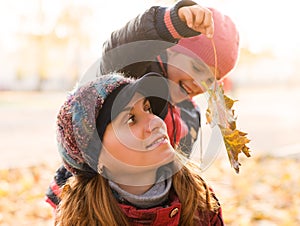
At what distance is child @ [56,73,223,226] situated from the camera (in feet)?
5.71

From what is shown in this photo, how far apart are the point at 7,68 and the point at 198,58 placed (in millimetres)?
22369

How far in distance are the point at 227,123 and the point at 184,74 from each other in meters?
0.51

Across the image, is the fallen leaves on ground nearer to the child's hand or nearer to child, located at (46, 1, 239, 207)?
child, located at (46, 1, 239, 207)

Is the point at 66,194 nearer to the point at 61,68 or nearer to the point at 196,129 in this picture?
the point at 196,129

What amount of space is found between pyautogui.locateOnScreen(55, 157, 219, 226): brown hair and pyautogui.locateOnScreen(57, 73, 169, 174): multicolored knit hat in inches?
3.2

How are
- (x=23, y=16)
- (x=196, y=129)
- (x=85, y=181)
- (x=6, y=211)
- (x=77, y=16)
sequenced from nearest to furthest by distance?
1. (x=85, y=181)
2. (x=196, y=129)
3. (x=6, y=211)
4. (x=77, y=16)
5. (x=23, y=16)

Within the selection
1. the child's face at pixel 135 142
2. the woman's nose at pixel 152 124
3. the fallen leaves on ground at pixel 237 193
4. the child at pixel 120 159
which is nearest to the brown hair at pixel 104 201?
the child at pixel 120 159

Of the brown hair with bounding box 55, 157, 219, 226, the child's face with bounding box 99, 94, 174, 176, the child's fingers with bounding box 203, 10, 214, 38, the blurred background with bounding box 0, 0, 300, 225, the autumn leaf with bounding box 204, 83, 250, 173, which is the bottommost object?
the blurred background with bounding box 0, 0, 300, 225

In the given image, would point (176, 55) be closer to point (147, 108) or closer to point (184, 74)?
point (184, 74)

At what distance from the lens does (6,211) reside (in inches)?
159

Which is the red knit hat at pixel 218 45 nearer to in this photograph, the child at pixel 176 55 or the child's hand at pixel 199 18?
the child at pixel 176 55

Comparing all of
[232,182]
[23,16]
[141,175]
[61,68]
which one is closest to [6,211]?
[232,182]

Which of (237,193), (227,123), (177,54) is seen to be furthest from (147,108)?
(237,193)

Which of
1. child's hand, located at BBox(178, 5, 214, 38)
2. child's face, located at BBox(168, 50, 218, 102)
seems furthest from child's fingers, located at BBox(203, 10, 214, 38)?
child's face, located at BBox(168, 50, 218, 102)
